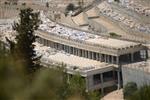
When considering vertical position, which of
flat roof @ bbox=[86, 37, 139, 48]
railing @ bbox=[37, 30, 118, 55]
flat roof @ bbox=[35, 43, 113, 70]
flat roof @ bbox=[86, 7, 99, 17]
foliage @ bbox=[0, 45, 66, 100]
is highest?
foliage @ bbox=[0, 45, 66, 100]

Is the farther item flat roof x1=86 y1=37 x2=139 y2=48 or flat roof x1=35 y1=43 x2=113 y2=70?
flat roof x1=86 y1=37 x2=139 y2=48

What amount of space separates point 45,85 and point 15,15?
5851cm

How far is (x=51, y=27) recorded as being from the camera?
40.9 meters

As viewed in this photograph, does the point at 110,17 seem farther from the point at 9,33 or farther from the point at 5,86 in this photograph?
the point at 5,86

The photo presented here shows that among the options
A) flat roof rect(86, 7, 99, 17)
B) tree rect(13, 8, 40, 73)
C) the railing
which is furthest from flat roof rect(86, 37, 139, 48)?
flat roof rect(86, 7, 99, 17)

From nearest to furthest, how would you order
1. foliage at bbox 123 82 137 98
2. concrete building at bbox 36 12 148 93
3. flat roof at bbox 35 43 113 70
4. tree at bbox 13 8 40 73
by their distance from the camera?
tree at bbox 13 8 40 73
foliage at bbox 123 82 137 98
concrete building at bbox 36 12 148 93
flat roof at bbox 35 43 113 70

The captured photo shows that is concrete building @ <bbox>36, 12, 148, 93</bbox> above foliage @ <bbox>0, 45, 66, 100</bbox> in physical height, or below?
below

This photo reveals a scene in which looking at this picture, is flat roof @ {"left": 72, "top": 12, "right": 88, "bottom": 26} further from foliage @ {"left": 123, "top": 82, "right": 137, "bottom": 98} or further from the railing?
foliage @ {"left": 123, "top": 82, "right": 137, "bottom": 98}

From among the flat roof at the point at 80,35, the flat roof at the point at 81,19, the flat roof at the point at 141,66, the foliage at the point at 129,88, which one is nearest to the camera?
the foliage at the point at 129,88

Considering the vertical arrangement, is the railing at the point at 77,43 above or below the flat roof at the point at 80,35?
below

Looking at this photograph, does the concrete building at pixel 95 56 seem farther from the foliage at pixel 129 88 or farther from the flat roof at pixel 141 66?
the foliage at pixel 129 88

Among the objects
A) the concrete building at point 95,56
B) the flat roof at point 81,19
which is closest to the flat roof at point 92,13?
the flat roof at point 81,19

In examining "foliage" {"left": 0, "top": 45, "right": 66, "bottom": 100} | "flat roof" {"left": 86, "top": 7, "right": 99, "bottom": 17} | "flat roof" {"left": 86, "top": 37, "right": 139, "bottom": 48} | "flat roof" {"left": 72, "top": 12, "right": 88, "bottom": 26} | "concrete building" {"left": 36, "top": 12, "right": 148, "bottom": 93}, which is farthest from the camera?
"flat roof" {"left": 86, "top": 7, "right": 99, "bottom": 17}

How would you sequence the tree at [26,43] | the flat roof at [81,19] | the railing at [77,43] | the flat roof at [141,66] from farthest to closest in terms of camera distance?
1. the flat roof at [81,19]
2. the railing at [77,43]
3. the flat roof at [141,66]
4. the tree at [26,43]
